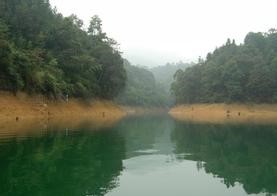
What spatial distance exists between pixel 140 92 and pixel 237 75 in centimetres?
6243

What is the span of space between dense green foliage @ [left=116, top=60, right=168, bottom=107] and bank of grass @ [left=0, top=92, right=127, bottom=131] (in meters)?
62.9

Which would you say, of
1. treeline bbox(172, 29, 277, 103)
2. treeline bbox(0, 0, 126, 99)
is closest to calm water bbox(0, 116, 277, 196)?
treeline bbox(0, 0, 126, 99)

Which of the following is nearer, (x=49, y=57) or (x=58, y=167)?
(x=58, y=167)

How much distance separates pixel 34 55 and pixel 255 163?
43.0m

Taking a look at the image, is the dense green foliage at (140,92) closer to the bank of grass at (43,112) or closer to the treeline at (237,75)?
the treeline at (237,75)

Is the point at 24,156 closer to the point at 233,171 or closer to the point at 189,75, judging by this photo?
the point at 233,171

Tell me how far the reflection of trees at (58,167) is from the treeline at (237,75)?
76629 millimetres

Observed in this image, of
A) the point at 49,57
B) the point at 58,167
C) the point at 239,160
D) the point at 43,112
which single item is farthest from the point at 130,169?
the point at 49,57

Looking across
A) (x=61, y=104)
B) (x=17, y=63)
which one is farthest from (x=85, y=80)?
(x=17, y=63)

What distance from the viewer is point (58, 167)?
15711 millimetres

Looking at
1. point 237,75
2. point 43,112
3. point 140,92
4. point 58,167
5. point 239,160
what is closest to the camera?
point 58,167

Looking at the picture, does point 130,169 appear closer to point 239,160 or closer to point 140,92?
point 239,160

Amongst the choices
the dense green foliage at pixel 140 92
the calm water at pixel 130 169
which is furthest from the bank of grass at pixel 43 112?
the dense green foliage at pixel 140 92

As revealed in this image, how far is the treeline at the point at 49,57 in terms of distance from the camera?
5144 cm
